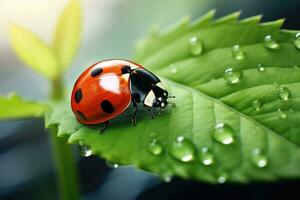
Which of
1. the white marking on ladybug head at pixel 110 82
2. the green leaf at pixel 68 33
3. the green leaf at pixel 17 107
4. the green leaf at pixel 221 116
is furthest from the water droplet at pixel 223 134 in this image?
the green leaf at pixel 68 33

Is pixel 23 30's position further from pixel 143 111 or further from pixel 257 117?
pixel 257 117

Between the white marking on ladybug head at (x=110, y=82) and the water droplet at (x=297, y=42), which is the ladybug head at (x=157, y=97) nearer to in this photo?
the white marking on ladybug head at (x=110, y=82)

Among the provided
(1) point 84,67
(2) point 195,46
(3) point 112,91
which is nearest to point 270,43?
(2) point 195,46

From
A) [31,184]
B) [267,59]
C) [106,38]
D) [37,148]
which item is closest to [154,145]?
[267,59]

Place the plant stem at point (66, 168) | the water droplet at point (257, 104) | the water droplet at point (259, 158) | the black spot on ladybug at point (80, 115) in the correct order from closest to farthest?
the water droplet at point (259, 158)
the water droplet at point (257, 104)
the black spot on ladybug at point (80, 115)
the plant stem at point (66, 168)

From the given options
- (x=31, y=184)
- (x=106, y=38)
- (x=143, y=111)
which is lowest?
(x=31, y=184)

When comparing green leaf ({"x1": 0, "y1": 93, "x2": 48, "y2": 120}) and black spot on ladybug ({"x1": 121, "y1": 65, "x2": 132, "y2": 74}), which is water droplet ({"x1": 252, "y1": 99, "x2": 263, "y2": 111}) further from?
green leaf ({"x1": 0, "y1": 93, "x2": 48, "y2": 120})
